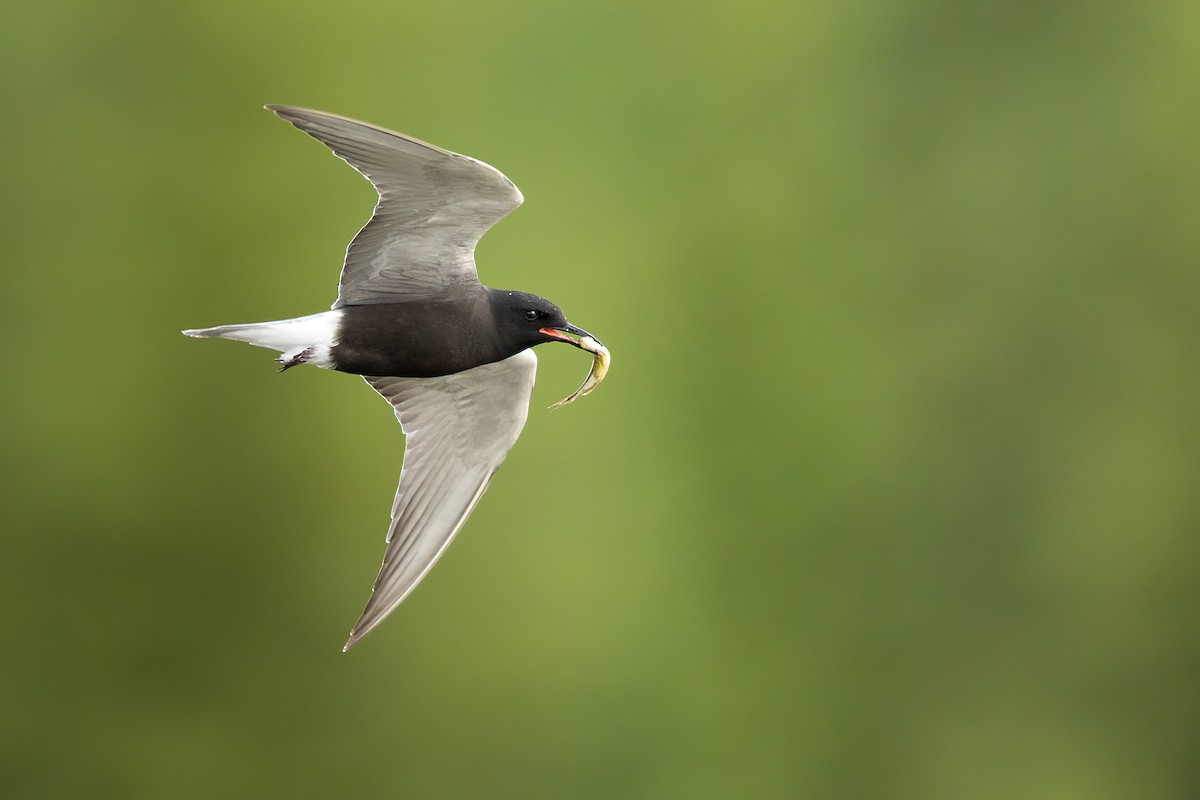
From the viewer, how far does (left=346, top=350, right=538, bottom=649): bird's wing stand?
4062 millimetres

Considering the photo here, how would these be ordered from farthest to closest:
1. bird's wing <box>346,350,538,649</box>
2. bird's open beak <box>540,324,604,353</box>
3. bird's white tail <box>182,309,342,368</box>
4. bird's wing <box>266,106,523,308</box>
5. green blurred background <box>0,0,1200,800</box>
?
green blurred background <box>0,0,1200,800</box> → bird's wing <box>346,350,538,649</box> → bird's open beak <box>540,324,604,353</box> → bird's white tail <box>182,309,342,368</box> → bird's wing <box>266,106,523,308</box>

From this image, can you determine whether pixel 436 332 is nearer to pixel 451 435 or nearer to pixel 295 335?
pixel 295 335

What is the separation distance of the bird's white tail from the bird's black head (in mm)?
460

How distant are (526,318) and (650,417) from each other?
633 centimetres

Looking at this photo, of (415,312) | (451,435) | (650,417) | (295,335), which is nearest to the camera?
(295,335)

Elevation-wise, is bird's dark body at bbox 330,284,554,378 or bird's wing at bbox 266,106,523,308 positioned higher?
bird's wing at bbox 266,106,523,308

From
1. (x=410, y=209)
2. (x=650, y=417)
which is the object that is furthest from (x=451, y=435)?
(x=650, y=417)

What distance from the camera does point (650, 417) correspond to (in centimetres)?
1011

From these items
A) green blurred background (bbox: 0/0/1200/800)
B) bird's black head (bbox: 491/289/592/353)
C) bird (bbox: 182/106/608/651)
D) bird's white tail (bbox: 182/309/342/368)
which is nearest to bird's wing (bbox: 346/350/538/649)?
bird (bbox: 182/106/608/651)

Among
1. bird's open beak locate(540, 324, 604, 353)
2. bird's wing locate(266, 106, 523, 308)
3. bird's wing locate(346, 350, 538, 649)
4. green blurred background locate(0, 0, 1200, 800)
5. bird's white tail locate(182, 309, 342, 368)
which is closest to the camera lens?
bird's wing locate(266, 106, 523, 308)

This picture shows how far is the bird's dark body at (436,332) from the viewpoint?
3773 millimetres

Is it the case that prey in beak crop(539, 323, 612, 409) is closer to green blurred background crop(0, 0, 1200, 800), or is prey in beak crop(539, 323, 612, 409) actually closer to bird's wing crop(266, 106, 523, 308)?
bird's wing crop(266, 106, 523, 308)

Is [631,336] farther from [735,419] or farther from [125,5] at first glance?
[125,5]

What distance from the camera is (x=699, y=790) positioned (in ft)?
31.3
